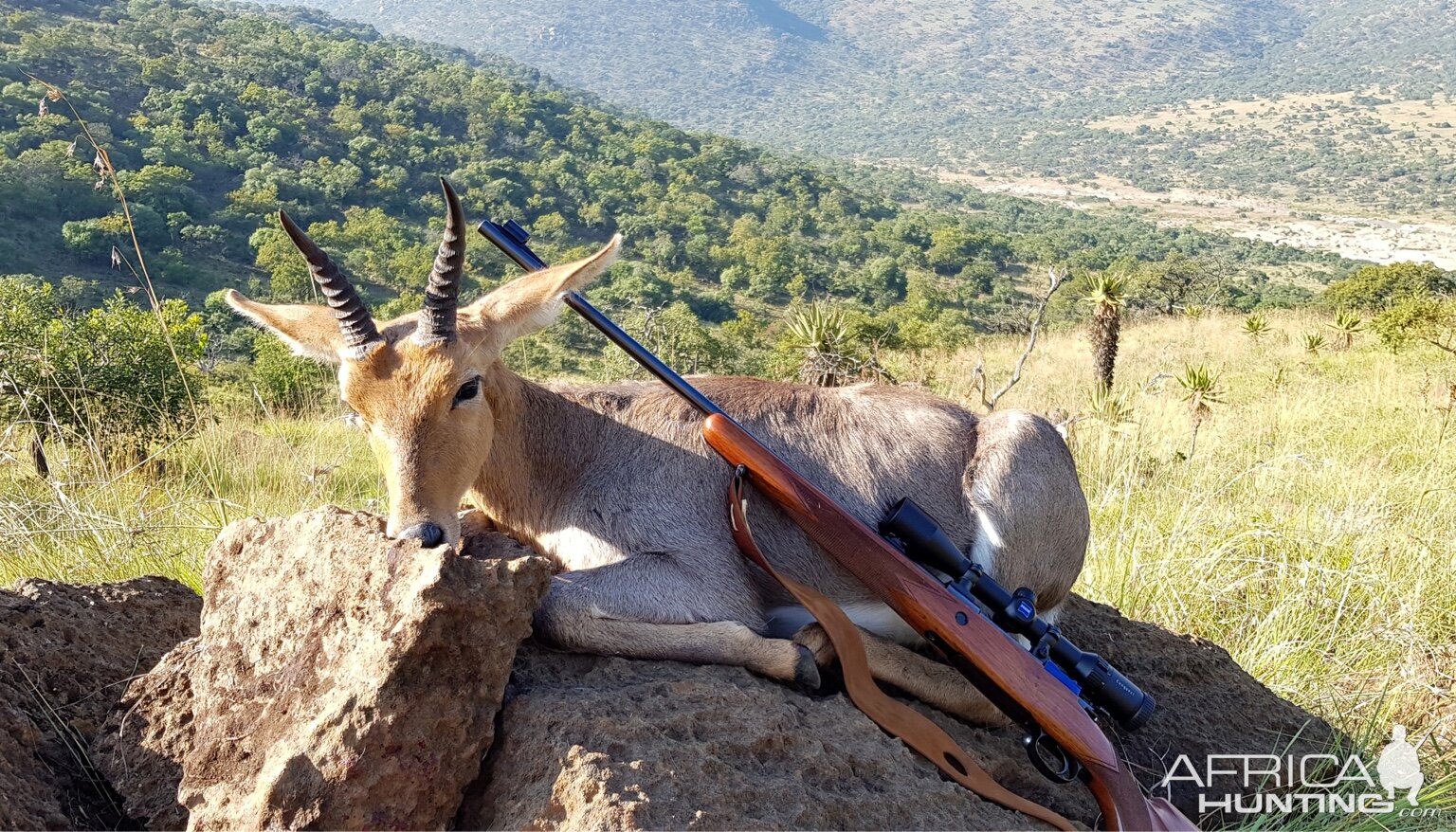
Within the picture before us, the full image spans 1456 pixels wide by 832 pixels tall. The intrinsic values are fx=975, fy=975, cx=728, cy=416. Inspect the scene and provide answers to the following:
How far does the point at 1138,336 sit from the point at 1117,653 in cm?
3863

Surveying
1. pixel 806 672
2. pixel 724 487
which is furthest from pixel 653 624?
pixel 724 487

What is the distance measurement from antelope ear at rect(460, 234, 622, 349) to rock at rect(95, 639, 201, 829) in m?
2.02

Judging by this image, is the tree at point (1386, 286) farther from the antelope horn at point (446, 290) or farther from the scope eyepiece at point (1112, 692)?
the antelope horn at point (446, 290)

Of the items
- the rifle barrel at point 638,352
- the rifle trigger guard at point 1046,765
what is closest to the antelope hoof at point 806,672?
the rifle trigger guard at point 1046,765

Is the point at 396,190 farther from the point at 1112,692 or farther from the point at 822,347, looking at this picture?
the point at 1112,692

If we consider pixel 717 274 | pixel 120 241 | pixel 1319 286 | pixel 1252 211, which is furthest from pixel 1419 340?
pixel 1252 211

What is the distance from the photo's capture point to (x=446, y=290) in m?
4.79

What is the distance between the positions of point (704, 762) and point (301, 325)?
10.5 ft

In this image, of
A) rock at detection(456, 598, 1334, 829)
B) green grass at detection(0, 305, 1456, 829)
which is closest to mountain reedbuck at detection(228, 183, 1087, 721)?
rock at detection(456, 598, 1334, 829)

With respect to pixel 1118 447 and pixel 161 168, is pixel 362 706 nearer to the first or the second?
pixel 1118 447

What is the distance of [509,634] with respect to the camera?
12.9 ft

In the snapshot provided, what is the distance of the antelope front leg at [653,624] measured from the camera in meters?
4.71

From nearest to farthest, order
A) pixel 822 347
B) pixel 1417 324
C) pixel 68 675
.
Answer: pixel 68 675 → pixel 822 347 → pixel 1417 324

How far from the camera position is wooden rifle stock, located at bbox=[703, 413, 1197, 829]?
4773 mm
